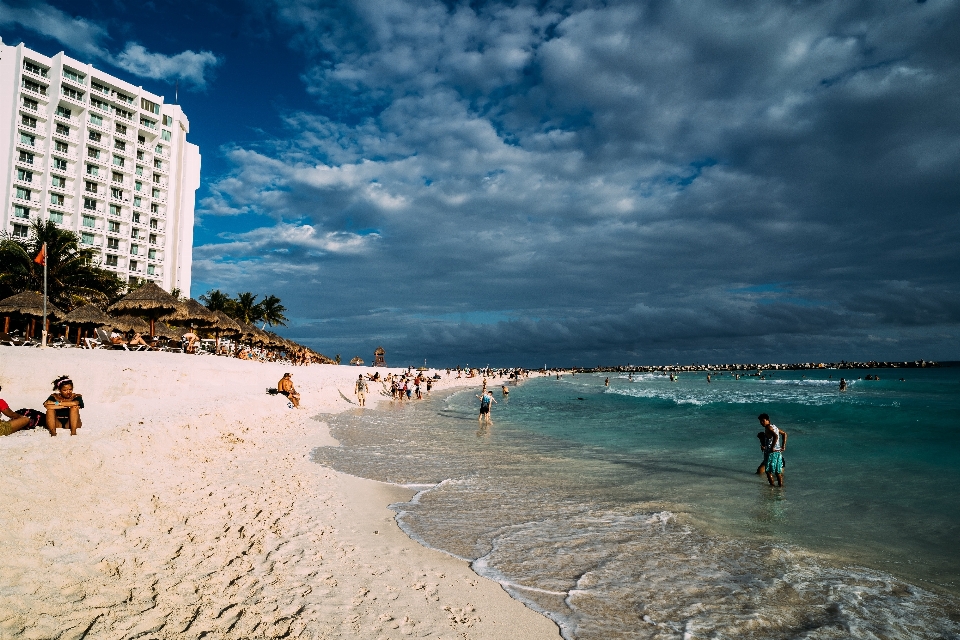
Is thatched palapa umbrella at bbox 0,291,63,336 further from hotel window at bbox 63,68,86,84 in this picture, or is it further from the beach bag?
hotel window at bbox 63,68,86,84

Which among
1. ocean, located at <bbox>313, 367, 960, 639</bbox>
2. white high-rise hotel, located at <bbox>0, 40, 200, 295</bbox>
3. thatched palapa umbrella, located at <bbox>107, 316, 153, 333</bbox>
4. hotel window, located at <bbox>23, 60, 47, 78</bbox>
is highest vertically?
hotel window, located at <bbox>23, 60, 47, 78</bbox>

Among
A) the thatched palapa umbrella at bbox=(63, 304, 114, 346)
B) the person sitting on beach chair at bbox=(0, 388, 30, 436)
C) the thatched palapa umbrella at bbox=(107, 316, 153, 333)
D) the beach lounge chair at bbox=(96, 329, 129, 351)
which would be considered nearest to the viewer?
the person sitting on beach chair at bbox=(0, 388, 30, 436)

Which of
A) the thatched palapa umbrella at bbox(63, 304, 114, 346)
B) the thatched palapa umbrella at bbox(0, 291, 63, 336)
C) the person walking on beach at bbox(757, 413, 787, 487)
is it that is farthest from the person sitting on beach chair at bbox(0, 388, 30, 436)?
the thatched palapa umbrella at bbox(0, 291, 63, 336)

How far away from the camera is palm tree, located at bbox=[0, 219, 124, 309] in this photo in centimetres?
3631

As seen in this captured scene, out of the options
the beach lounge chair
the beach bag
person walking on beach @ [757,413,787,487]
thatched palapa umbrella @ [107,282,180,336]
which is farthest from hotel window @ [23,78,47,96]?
person walking on beach @ [757,413,787,487]

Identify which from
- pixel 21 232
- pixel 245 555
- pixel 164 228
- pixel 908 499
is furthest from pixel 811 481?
pixel 164 228

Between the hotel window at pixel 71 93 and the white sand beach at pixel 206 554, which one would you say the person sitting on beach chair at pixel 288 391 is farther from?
the hotel window at pixel 71 93

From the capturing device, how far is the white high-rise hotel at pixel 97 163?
55344 millimetres

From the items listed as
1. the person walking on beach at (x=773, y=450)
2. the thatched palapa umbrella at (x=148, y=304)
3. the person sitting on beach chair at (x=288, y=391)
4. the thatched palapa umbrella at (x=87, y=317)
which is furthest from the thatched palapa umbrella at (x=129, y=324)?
the person walking on beach at (x=773, y=450)

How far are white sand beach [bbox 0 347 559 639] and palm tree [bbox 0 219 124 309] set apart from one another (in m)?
36.4

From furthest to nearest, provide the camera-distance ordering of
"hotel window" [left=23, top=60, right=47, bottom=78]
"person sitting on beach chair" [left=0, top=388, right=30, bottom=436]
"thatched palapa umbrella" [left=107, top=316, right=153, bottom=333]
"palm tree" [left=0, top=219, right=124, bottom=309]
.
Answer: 1. "hotel window" [left=23, top=60, right=47, bottom=78]
2. "palm tree" [left=0, top=219, right=124, bottom=309]
3. "thatched palapa umbrella" [left=107, top=316, right=153, bottom=333]
4. "person sitting on beach chair" [left=0, top=388, right=30, bottom=436]

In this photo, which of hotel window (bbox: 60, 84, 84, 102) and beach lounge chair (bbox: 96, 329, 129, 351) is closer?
beach lounge chair (bbox: 96, 329, 129, 351)

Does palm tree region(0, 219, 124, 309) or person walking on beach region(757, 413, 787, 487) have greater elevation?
palm tree region(0, 219, 124, 309)

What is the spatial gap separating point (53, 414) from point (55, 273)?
38.3 m
